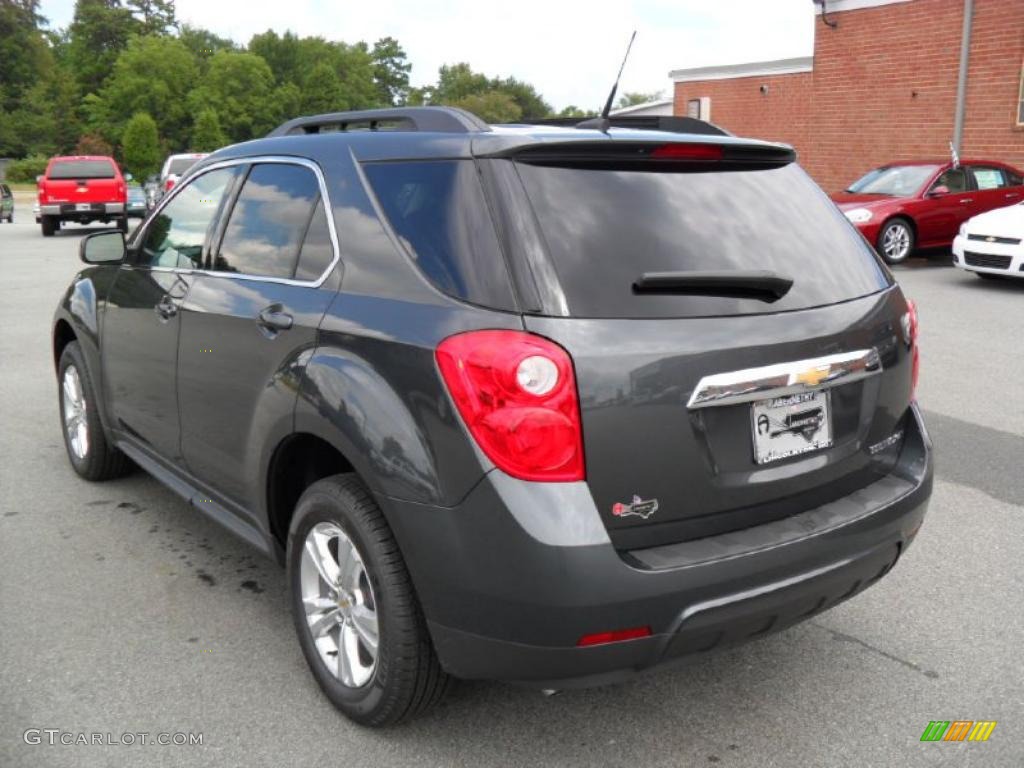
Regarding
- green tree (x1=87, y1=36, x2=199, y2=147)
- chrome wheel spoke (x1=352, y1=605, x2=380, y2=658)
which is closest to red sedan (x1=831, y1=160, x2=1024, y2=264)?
chrome wheel spoke (x1=352, y1=605, x2=380, y2=658)

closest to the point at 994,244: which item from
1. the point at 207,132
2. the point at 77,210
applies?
the point at 77,210

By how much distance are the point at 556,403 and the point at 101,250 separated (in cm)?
317

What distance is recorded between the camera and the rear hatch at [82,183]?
80.2 ft

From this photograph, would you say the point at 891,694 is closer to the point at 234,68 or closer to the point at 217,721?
the point at 217,721

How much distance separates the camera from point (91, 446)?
5.07 meters

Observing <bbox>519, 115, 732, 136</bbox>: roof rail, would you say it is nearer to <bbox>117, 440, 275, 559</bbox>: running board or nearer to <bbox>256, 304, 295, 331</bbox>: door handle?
<bbox>256, 304, 295, 331</bbox>: door handle

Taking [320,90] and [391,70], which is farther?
[391,70]

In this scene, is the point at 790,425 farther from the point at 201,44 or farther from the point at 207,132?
the point at 201,44

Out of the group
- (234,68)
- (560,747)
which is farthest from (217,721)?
(234,68)

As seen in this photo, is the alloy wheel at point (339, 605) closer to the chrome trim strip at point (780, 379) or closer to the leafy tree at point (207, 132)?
the chrome trim strip at point (780, 379)

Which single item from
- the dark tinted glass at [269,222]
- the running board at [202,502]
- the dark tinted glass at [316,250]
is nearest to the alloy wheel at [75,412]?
the running board at [202,502]

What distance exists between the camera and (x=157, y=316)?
4.07 metres

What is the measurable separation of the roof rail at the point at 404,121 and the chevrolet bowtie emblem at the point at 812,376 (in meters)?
1.14

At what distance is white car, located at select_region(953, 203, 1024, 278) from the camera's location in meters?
12.3
